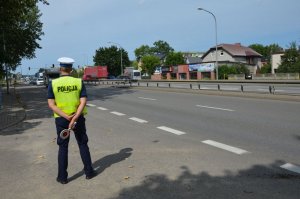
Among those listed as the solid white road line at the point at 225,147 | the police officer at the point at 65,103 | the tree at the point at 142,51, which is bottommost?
the solid white road line at the point at 225,147

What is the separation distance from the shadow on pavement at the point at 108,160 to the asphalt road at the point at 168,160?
0.02 meters

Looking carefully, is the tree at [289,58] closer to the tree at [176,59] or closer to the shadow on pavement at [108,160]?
the tree at [176,59]

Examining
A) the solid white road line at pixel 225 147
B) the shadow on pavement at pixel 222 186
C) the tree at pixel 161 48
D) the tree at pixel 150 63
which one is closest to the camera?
the shadow on pavement at pixel 222 186

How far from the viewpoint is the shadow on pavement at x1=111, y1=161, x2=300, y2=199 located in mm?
5078

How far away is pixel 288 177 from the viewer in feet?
18.9

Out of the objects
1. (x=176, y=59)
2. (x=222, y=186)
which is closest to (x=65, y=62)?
(x=222, y=186)

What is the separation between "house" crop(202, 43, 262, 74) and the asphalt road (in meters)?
79.8

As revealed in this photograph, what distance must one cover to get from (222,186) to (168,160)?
172cm

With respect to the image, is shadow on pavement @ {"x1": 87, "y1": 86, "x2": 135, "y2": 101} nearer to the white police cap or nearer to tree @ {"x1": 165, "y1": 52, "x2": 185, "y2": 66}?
the white police cap

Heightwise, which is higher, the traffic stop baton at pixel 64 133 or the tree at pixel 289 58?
the tree at pixel 289 58

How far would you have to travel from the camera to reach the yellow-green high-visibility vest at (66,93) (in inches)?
232

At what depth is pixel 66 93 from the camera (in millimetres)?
5926

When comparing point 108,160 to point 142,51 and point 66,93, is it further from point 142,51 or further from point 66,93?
point 142,51

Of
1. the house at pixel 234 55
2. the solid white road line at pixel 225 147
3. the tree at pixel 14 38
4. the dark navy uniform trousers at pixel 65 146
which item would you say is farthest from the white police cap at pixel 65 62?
the house at pixel 234 55
